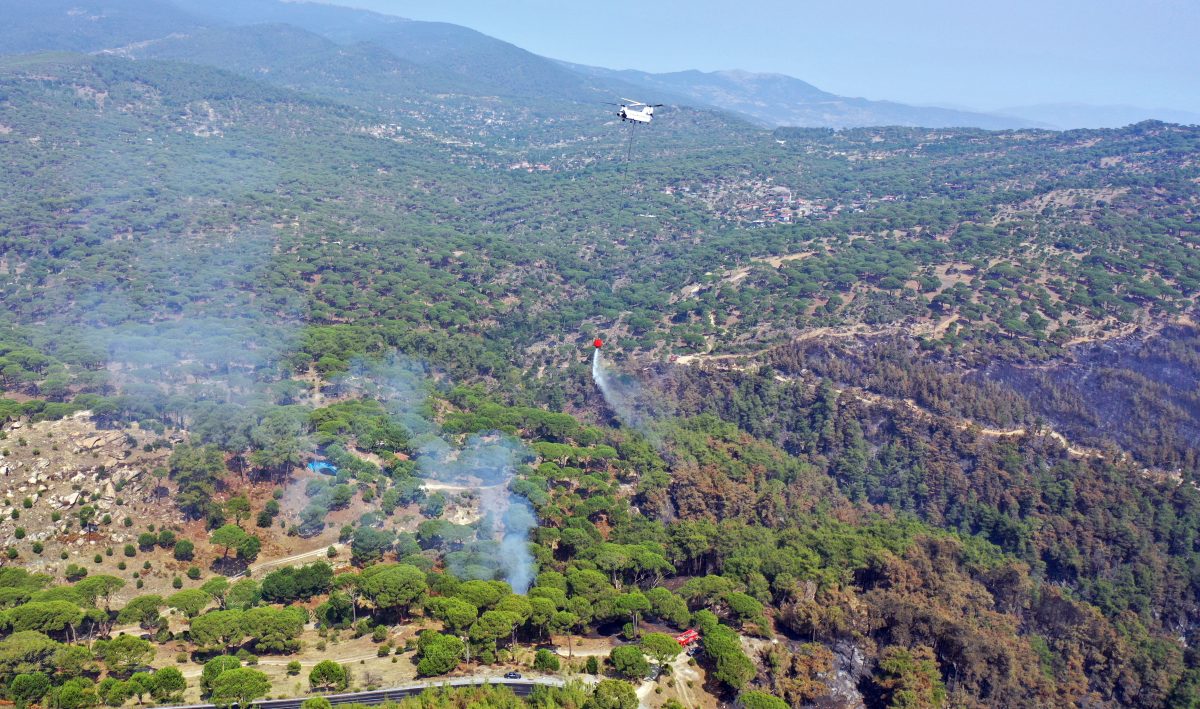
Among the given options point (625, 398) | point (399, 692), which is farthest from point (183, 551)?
A: point (625, 398)

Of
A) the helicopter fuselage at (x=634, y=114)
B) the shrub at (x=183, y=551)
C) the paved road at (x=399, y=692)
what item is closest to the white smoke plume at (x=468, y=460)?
the paved road at (x=399, y=692)

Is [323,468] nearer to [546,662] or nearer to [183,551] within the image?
[183,551]

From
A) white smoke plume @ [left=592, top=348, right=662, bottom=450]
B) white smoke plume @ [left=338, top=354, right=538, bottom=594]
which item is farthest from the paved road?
white smoke plume @ [left=592, top=348, right=662, bottom=450]

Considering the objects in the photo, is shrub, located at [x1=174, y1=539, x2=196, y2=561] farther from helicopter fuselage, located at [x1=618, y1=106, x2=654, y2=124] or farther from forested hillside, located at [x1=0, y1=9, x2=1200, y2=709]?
helicopter fuselage, located at [x1=618, y1=106, x2=654, y2=124]

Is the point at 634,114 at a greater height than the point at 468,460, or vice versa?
the point at 634,114

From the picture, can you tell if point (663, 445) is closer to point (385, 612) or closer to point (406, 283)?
point (385, 612)

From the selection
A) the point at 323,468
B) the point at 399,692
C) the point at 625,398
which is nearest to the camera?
the point at 399,692
